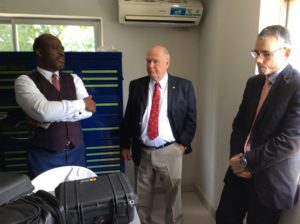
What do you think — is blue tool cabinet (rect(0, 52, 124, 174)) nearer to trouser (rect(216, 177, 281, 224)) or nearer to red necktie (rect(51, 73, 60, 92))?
red necktie (rect(51, 73, 60, 92))

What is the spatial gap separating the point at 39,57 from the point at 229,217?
5.31 ft

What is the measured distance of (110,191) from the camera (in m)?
0.98

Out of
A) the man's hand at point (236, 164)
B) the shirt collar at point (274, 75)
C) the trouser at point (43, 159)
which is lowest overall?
the trouser at point (43, 159)

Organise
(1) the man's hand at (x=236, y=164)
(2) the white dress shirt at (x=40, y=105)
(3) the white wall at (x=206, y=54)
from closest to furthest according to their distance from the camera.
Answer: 1. (1) the man's hand at (x=236, y=164)
2. (2) the white dress shirt at (x=40, y=105)
3. (3) the white wall at (x=206, y=54)

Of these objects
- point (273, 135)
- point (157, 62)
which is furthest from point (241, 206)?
point (157, 62)

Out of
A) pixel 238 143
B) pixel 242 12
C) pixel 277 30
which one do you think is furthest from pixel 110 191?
pixel 242 12

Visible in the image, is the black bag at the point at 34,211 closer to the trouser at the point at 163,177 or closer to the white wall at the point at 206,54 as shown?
the trouser at the point at 163,177

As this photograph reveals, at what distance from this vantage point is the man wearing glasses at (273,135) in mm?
1268

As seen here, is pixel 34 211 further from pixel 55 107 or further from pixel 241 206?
pixel 241 206

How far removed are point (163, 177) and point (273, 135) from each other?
1048 millimetres

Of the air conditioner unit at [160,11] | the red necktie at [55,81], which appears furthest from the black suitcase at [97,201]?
the air conditioner unit at [160,11]

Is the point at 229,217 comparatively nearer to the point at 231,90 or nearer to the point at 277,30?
the point at 231,90

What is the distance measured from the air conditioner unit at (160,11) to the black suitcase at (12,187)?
1875mm

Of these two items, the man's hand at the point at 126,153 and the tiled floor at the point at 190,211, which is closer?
the man's hand at the point at 126,153
